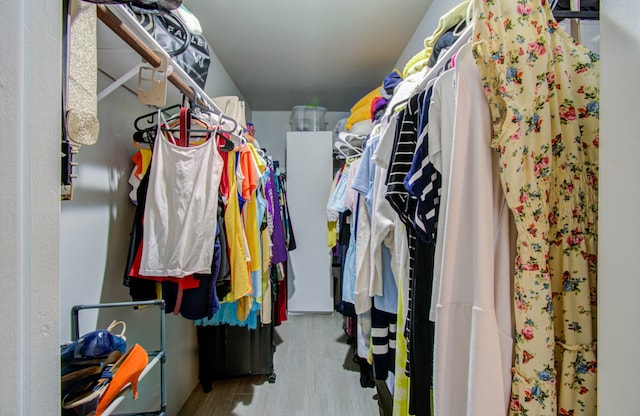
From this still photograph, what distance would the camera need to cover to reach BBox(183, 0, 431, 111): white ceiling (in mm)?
1819

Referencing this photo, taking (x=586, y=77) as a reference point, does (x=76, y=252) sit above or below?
below

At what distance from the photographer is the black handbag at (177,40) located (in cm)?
100

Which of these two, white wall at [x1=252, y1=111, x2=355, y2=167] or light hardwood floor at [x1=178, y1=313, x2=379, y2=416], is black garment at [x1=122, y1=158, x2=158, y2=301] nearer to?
light hardwood floor at [x1=178, y1=313, x2=379, y2=416]

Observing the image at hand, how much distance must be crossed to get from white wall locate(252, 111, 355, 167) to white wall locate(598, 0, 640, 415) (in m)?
3.51

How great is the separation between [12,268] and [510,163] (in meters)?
0.69

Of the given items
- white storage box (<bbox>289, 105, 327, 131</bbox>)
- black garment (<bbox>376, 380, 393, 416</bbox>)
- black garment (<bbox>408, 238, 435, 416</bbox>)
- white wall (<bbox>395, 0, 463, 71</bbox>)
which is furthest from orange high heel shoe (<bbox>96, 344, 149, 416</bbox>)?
white storage box (<bbox>289, 105, 327, 131</bbox>)

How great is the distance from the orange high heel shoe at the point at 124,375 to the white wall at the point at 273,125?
3.27 metres

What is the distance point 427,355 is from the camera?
2.50ft

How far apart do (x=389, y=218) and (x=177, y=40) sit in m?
1.03

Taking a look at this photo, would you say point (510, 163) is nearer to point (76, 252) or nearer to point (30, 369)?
point (30, 369)

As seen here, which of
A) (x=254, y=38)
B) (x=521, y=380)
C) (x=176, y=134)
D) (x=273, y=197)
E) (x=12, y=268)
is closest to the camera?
(x=12, y=268)

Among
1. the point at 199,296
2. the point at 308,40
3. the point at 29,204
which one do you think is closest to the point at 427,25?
the point at 308,40

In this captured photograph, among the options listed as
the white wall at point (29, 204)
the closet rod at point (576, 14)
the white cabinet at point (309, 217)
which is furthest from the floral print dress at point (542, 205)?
the white cabinet at point (309, 217)

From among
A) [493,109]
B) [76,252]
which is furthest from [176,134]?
[493,109]
